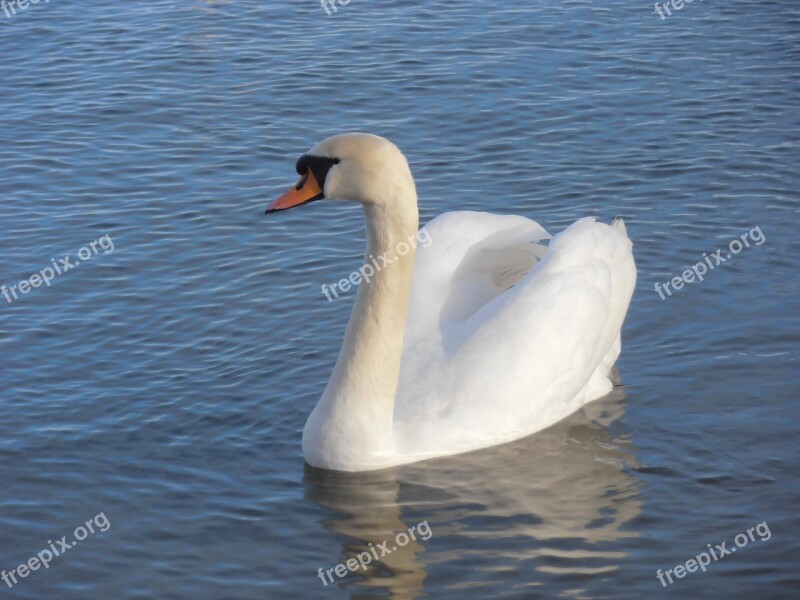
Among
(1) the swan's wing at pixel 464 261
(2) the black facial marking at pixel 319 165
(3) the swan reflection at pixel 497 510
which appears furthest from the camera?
(1) the swan's wing at pixel 464 261

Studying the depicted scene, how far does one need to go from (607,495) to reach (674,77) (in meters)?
7.00

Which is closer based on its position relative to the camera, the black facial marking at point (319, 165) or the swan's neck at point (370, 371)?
the black facial marking at point (319, 165)

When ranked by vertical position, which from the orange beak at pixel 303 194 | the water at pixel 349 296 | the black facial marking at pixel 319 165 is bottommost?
the water at pixel 349 296

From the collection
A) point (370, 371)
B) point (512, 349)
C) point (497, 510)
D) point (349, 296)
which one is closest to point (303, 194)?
point (370, 371)

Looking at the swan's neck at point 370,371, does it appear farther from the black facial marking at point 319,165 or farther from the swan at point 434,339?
the black facial marking at point 319,165

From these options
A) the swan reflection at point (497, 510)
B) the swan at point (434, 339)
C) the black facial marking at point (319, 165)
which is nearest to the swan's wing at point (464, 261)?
the swan at point (434, 339)

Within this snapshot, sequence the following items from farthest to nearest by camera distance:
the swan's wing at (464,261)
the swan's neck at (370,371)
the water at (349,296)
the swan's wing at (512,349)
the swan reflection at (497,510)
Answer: the swan's wing at (464,261) < the swan's wing at (512,349) < the swan's neck at (370,371) < the water at (349,296) < the swan reflection at (497,510)

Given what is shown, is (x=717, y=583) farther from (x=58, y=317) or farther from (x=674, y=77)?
(x=674, y=77)

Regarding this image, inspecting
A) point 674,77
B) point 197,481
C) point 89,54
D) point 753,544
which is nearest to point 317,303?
point 197,481

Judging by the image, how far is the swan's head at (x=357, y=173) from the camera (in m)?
6.67

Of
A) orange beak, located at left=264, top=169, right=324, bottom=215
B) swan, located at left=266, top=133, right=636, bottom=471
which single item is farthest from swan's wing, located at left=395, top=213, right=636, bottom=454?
orange beak, located at left=264, top=169, right=324, bottom=215

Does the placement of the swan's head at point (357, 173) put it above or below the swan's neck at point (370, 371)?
above

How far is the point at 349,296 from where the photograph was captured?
9.44 metres

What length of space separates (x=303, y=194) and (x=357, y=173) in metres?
0.32
